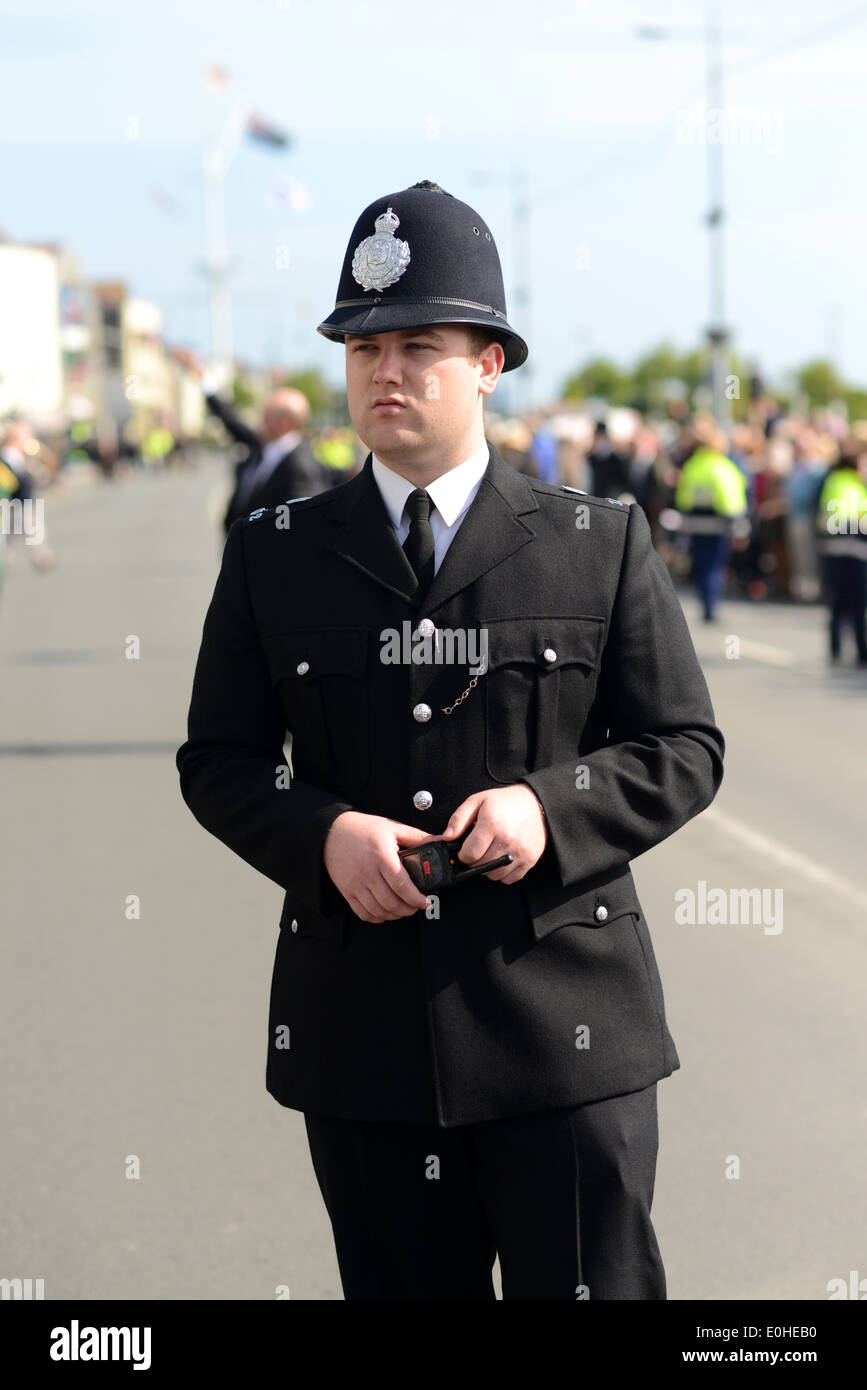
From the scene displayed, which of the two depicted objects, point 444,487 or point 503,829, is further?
point 444,487

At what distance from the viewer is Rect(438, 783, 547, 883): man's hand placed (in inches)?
94.3

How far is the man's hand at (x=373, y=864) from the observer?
2.39m

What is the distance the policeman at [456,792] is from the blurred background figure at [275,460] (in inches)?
288

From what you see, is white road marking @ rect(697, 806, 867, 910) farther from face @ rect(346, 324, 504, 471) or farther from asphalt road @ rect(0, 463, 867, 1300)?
face @ rect(346, 324, 504, 471)

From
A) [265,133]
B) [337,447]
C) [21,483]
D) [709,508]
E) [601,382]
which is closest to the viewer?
[709,508]

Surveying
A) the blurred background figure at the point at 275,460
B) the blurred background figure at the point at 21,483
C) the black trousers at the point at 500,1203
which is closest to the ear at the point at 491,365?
the black trousers at the point at 500,1203

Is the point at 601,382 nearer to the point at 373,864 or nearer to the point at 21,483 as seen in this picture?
the point at 21,483

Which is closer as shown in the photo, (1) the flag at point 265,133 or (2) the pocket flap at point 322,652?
(2) the pocket flap at point 322,652

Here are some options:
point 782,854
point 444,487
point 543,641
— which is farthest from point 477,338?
point 782,854

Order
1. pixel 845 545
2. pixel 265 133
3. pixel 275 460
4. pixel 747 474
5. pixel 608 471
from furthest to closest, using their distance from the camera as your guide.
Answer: pixel 265 133, pixel 608 471, pixel 747 474, pixel 845 545, pixel 275 460

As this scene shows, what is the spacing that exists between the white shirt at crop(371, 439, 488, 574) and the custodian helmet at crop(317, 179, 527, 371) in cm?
18

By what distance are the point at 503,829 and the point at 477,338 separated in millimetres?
643

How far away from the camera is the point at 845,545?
15562mm

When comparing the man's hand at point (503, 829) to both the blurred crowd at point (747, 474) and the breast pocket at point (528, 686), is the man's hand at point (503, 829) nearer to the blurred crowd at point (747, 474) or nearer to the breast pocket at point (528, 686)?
the breast pocket at point (528, 686)
